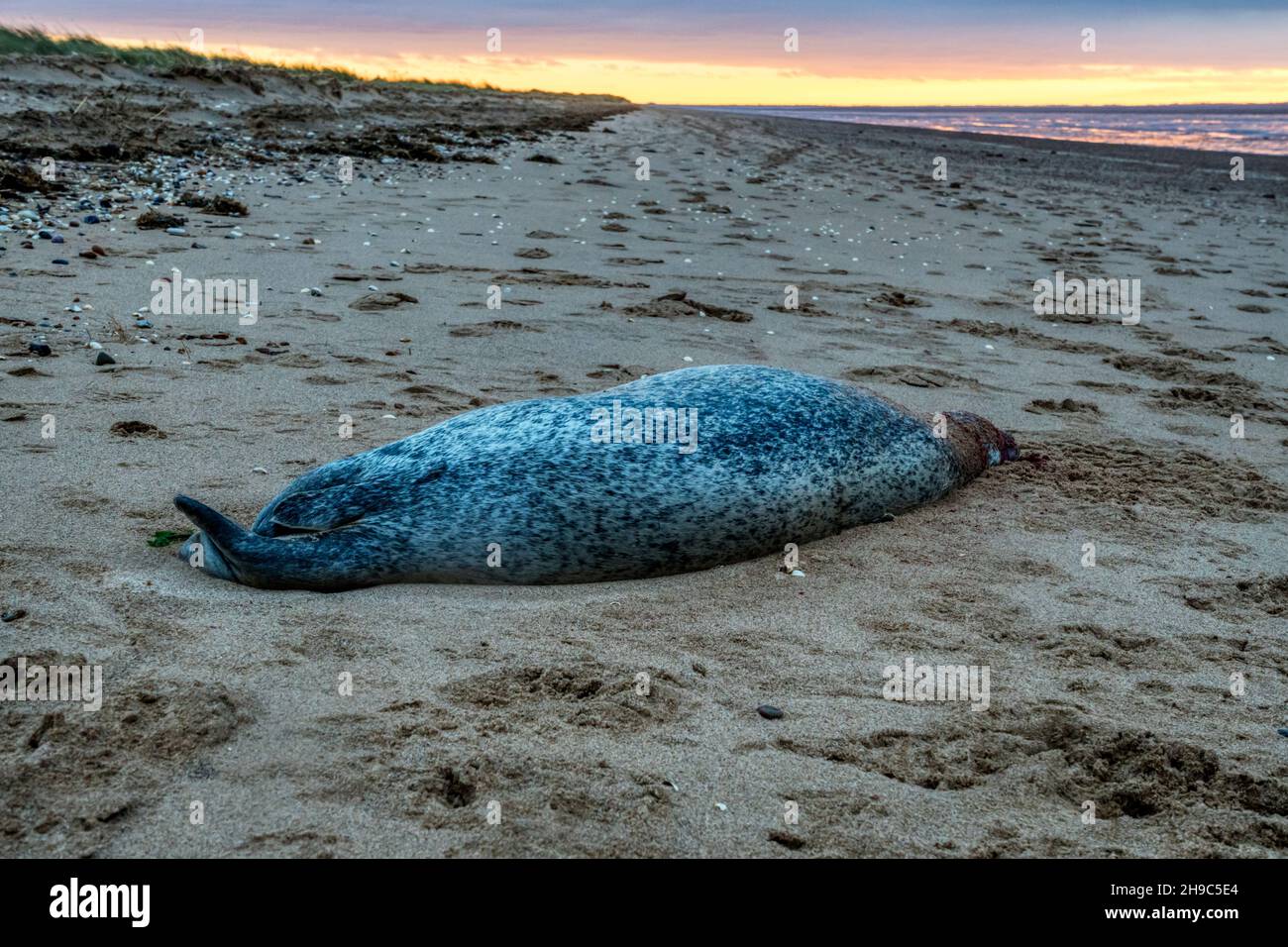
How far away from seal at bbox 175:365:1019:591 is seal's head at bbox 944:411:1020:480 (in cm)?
57

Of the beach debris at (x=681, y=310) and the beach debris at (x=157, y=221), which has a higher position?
the beach debris at (x=157, y=221)

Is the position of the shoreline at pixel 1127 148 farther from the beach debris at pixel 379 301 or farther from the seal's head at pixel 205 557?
the seal's head at pixel 205 557

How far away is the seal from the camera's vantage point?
3566mm

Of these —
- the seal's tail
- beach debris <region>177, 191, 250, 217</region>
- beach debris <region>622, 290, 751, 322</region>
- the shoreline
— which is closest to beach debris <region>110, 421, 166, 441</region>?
the seal's tail

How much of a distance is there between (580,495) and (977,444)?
80.4 inches

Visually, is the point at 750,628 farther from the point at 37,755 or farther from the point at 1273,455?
the point at 1273,455

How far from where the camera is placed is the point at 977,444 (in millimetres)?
4891

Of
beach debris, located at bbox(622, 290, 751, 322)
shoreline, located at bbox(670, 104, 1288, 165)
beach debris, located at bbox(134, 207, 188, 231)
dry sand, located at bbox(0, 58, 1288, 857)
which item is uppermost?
shoreline, located at bbox(670, 104, 1288, 165)

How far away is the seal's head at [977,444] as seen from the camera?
478cm

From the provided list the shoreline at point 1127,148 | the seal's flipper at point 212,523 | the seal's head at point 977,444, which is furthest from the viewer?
the shoreline at point 1127,148

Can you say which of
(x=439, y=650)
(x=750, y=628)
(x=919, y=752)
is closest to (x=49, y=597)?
(x=439, y=650)

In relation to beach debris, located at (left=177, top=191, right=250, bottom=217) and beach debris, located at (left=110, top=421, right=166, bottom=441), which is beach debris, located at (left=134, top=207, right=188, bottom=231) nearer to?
beach debris, located at (left=177, top=191, right=250, bottom=217)

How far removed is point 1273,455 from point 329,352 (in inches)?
186

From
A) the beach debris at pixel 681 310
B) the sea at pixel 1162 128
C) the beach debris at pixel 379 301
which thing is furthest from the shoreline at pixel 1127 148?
the beach debris at pixel 379 301
